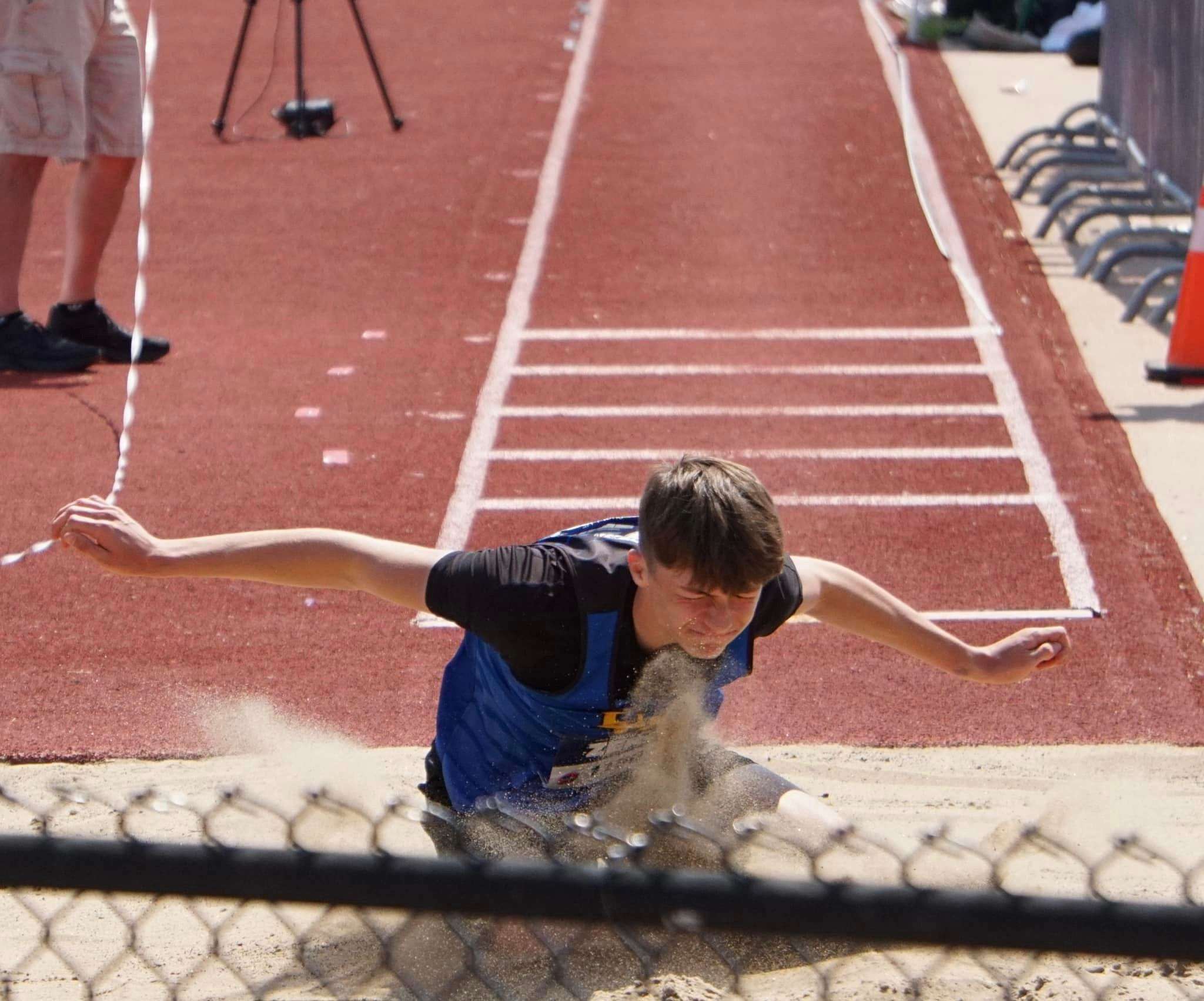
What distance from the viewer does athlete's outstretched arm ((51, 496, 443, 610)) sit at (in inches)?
127

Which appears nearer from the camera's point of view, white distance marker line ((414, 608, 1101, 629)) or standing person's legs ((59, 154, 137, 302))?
white distance marker line ((414, 608, 1101, 629))

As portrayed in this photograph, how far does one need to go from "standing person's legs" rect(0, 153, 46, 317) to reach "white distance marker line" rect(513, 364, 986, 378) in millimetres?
2347

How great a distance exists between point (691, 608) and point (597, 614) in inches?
13.2

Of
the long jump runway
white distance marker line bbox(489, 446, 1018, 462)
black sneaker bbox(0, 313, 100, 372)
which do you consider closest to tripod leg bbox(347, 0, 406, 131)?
the long jump runway

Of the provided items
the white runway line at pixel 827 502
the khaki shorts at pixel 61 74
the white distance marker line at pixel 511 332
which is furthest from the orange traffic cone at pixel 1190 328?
the khaki shorts at pixel 61 74

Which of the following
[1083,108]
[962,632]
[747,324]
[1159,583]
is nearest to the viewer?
[962,632]

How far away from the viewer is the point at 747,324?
27.2ft

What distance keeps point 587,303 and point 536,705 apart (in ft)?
17.7

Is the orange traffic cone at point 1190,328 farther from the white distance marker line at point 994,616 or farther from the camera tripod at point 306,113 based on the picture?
the camera tripod at point 306,113

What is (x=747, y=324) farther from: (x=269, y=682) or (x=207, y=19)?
(x=207, y=19)

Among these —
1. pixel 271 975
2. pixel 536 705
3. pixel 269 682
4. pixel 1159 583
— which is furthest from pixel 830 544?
pixel 271 975

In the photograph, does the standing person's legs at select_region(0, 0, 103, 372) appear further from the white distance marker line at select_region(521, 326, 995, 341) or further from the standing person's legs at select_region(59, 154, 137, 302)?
the white distance marker line at select_region(521, 326, 995, 341)

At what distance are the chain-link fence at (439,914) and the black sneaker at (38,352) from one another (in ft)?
10.9

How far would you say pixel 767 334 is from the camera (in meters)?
8.17
